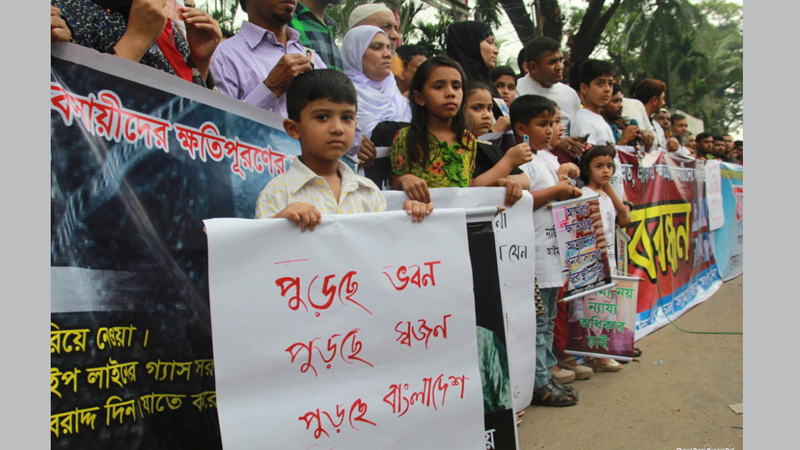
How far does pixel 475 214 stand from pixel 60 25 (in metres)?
1.55

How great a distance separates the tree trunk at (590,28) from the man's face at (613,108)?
8335 millimetres

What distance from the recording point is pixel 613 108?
574 centimetres

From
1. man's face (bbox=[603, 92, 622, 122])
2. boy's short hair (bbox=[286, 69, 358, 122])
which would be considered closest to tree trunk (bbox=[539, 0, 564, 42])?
man's face (bbox=[603, 92, 622, 122])

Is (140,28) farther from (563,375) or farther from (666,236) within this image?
(666,236)

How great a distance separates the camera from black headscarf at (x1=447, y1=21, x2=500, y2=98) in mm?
4680

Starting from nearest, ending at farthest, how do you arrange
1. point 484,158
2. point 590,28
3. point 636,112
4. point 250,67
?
point 250,67 < point 484,158 < point 636,112 < point 590,28

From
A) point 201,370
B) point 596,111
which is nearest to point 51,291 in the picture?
point 201,370

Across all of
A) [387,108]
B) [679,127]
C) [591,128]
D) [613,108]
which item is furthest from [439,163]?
[679,127]

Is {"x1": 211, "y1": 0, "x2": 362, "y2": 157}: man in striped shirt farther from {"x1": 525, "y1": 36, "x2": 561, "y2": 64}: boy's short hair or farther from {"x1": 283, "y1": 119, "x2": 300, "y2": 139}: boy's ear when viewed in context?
{"x1": 525, "y1": 36, "x2": 561, "y2": 64}: boy's short hair

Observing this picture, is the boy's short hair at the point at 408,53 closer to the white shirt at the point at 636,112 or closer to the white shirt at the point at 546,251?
the white shirt at the point at 546,251

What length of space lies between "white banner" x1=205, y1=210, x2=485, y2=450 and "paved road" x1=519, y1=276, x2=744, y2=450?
3.70 feet

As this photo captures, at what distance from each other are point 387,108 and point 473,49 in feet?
4.52

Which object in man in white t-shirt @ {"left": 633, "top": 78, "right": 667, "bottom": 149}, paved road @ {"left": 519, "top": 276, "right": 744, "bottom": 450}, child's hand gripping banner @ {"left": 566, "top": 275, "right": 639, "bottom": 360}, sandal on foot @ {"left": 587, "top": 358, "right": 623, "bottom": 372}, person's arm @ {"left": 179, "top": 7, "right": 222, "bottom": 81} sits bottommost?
paved road @ {"left": 519, "top": 276, "right": 744, "bottom": 450}

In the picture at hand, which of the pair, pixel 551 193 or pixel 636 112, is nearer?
pixel 551 193
